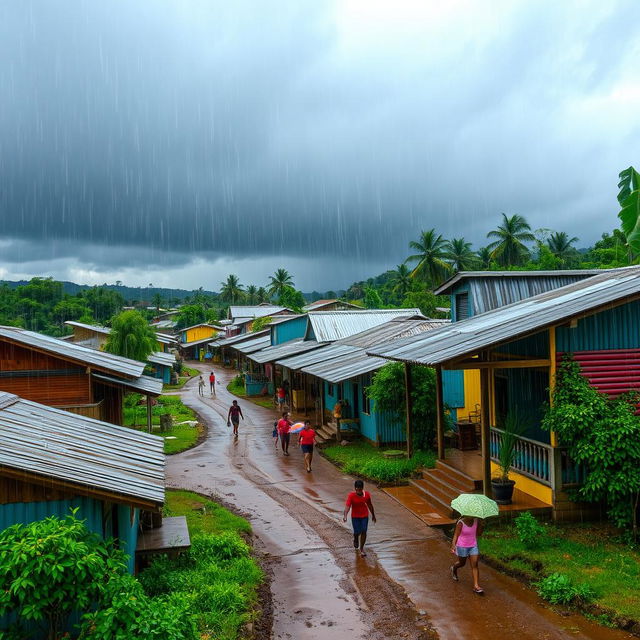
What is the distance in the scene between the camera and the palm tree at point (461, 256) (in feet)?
205

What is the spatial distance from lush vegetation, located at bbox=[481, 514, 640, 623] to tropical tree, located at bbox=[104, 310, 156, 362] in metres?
30.0

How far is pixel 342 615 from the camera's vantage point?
9172 millimetres

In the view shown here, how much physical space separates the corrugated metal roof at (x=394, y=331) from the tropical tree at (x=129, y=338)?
1445 centimetres

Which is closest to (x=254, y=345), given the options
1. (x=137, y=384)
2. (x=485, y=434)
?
(x=137, y=384)

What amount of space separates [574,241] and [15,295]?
85807mm

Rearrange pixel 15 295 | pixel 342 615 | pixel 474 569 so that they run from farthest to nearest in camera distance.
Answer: pixel 15 295, pixel 474 569, pixel 342 615

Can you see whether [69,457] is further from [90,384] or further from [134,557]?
[90,384]

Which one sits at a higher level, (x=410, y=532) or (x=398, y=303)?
(x=398, y=303)

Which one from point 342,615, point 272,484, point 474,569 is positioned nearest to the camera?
point 342,615

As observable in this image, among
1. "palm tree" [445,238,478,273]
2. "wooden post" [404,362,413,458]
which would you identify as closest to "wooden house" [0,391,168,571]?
"wooden post" [404,362,413,458]

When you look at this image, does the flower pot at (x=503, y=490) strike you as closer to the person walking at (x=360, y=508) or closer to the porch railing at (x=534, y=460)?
the porch railing at (x=534, y=460)

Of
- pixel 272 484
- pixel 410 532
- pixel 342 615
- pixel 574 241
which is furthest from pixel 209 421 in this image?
pixel 574 241

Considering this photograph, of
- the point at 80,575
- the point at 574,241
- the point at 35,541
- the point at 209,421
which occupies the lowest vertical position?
the point at 209,421

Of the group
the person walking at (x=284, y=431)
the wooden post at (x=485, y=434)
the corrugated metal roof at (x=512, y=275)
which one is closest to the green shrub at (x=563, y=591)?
the wooden post at (x=485, y=434)
